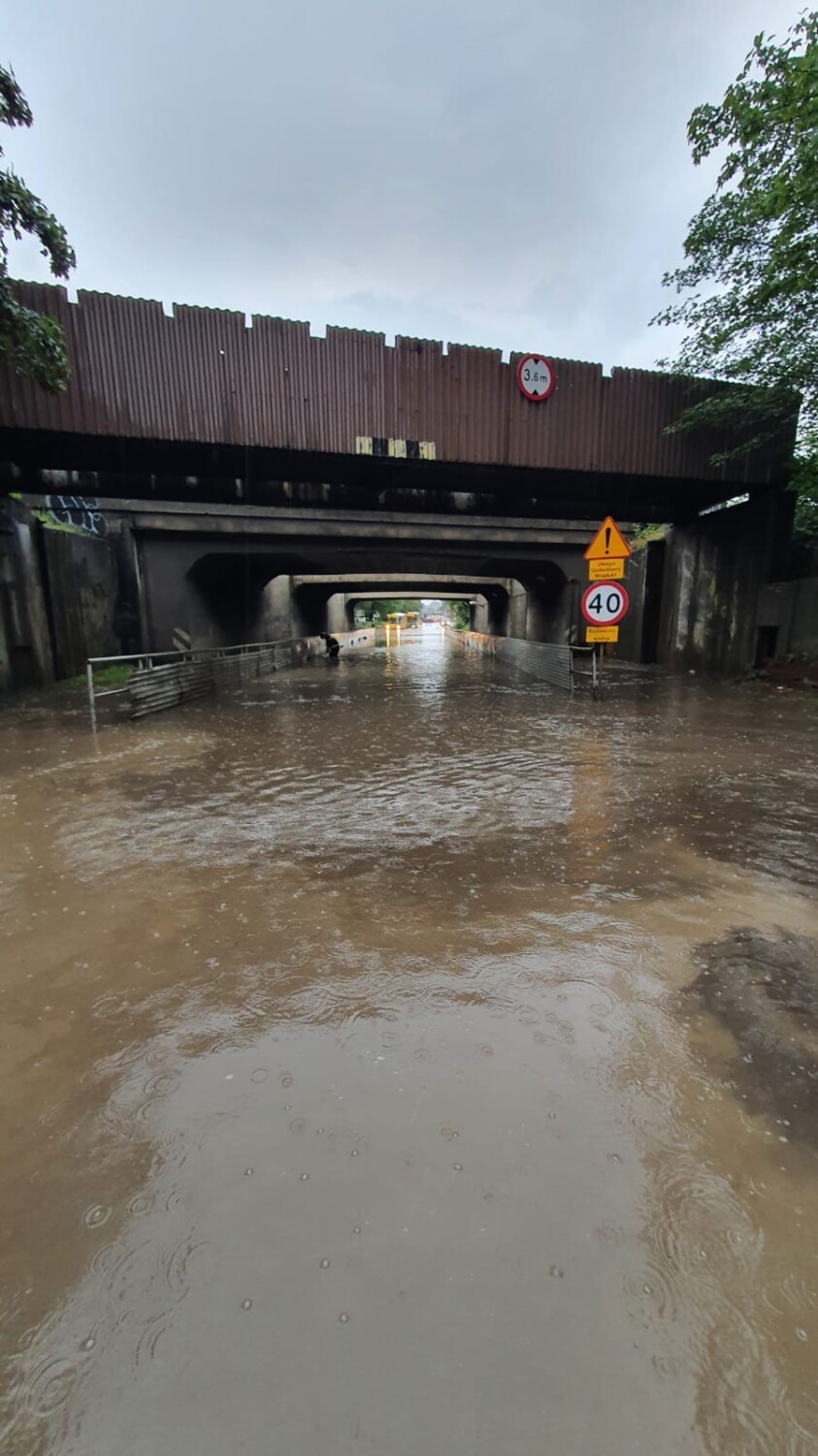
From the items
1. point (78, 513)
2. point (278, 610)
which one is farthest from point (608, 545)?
point (278, 610)

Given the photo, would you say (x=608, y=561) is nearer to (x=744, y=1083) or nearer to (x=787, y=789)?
(x=787, y=789)

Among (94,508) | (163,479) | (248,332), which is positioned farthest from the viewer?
(94,508)

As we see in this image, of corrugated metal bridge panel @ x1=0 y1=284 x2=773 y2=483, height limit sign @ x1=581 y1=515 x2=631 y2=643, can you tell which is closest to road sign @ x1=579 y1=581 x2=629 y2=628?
height limit sign @ x1=581 y1=515 x2=631 y2=643

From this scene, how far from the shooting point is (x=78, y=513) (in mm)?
16391

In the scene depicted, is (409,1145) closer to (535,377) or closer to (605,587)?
(605,587)

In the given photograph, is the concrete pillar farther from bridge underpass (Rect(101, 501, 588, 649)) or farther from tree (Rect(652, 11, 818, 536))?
tree (Rect(652, 11, 818, 536))

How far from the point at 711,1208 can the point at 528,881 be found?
A: 226 centimetres

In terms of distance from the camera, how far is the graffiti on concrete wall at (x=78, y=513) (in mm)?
15961

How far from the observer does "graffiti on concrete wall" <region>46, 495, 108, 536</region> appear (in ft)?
52.4

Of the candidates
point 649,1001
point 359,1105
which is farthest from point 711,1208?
point 359,1105

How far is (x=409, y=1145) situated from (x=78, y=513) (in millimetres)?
18797

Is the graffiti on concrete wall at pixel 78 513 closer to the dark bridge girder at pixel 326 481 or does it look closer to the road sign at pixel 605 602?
the dark bridge girder at pixel 326 481

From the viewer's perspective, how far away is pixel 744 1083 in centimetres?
220

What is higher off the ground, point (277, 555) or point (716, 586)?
point (277, 555)
